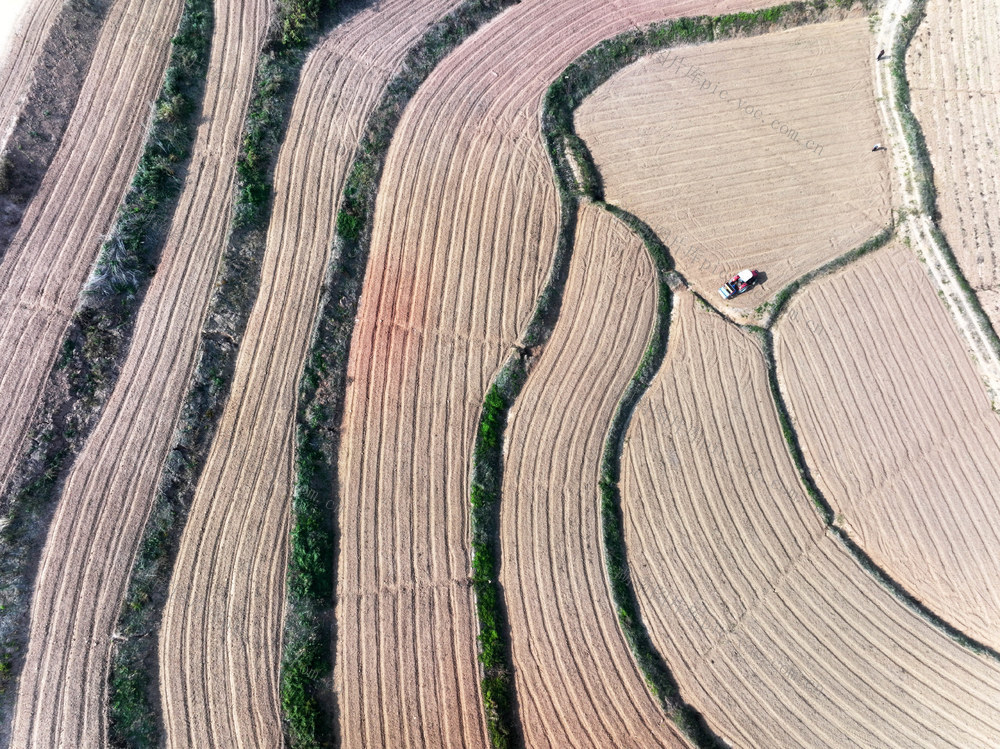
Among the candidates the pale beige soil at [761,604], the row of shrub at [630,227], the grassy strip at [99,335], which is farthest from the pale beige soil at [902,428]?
the grassy strip at [99,335]

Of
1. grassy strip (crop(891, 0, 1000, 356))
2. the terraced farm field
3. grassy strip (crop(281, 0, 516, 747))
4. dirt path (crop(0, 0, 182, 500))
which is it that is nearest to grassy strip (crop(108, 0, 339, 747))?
the terraced farm field

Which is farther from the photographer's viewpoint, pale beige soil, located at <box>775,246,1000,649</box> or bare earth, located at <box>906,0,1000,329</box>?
bare earth, located at <box>906,0,1000,329</box>

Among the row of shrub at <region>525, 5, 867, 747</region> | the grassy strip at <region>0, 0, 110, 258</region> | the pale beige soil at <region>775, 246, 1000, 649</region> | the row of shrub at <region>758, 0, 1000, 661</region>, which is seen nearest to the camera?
the row of shrub at <region>525, 5, 867, 747</region>

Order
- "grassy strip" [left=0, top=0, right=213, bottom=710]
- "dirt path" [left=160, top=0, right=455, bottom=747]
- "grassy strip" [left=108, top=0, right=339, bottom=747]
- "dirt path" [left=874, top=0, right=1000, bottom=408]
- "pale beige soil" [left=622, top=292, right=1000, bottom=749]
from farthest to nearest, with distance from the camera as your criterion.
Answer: "dirt path" [left=874, top=0, right=1000, bottom=408] < "pale beige soil" [left=622, top=292, right=1000, bottom=749] < "grassy strip" [left=0, top=0, right=213, bottom=710] < "dirt path" [left=160, top=0, right=455, bottom=747] < "grassy strip" [left=108, top=0, right=339, bottom=747]

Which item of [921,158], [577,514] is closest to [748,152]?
[921,158]

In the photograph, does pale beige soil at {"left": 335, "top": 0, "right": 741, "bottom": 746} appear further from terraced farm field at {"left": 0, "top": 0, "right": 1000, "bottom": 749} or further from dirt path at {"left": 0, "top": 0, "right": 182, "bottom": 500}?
dirt path at {"left": 0, "top": 0, "right": 182, "bottom": 500}

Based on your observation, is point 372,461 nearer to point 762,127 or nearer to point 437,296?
point 437,296
